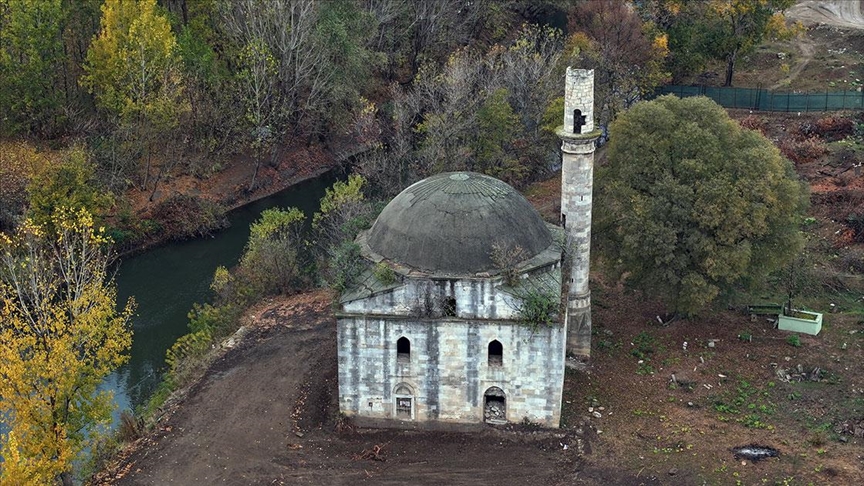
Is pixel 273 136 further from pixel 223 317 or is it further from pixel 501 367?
pixel 501 367

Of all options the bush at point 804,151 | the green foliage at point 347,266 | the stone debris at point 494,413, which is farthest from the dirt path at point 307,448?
the bush at point 804,151

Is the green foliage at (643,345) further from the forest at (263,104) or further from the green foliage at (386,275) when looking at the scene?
the forest at (263,104)

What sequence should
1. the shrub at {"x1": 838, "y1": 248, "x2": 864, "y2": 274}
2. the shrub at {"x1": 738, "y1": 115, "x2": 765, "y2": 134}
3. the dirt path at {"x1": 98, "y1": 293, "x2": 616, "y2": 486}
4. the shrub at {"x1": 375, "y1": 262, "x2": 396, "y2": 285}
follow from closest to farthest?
the dirt path at {"x1": 98, "y1": 293, "x2": 616, "y2": 486}, the shrub at {"x1": 375, "y1": 262, "x2": 396, "y2": 285}, the shrub at {"x1": 838, "y1": 248, "x2": 864, "y2": 274}, the shrub at {"x1": 738, "y1": 115, "x2": 765, "y2": 134}

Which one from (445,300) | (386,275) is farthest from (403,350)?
(386,275)

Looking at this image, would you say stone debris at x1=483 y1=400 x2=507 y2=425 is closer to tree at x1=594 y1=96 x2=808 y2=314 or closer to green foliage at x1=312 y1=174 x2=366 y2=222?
tree at x1=594 y1=96 x2=808 y2=314

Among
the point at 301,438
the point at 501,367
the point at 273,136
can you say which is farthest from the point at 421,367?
the point at 273,136

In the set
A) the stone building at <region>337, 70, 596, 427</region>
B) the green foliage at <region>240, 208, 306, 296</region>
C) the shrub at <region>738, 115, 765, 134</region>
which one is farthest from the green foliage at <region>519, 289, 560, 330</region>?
the shrub at <region>738, 115, 765, 134</region>

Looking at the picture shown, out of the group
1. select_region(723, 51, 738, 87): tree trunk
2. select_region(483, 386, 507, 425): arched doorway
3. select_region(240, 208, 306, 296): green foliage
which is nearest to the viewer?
select_region(483, 386, 507, 425): arched doorway
